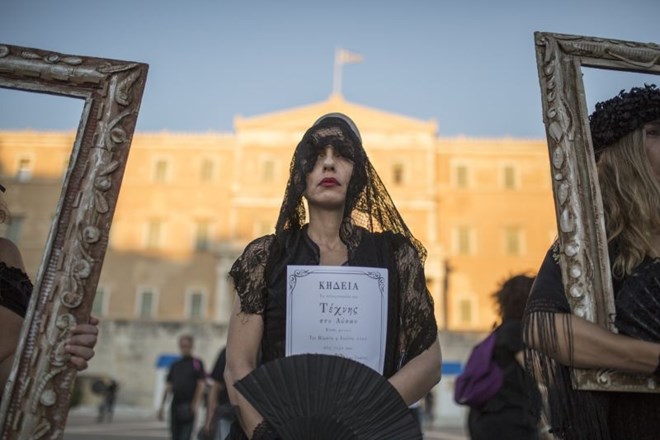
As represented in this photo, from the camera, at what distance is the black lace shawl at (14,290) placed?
86.7 inches

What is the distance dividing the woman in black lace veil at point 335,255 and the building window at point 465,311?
112 ft

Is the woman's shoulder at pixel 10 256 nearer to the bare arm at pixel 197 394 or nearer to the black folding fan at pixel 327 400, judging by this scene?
the black folding fan at pixel 327 400

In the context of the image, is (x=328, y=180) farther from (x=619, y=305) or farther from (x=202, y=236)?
(x=202, y=236)

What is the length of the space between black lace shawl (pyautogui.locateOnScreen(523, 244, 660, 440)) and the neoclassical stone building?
1291 inches

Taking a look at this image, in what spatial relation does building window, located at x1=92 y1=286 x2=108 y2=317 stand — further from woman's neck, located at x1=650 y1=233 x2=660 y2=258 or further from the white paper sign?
woman's neck, located at x1=650 y1=233 x2=660 y2=258

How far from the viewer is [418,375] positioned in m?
2.05

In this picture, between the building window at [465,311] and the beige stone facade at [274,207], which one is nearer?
the building window at [465,311]

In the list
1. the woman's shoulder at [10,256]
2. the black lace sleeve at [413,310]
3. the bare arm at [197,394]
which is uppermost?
the woman's shoulder at [10,256]

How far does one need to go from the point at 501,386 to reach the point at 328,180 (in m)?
2.05

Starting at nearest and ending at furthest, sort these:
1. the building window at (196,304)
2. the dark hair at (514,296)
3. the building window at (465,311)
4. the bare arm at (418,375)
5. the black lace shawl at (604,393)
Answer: the black lace shawl at (604,393) < the bare arm at (418,375) < the dark hair at (514,296) < the building window at (465,311) < the building window at (196,304)

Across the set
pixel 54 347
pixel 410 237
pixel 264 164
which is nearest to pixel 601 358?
pixel 410 237

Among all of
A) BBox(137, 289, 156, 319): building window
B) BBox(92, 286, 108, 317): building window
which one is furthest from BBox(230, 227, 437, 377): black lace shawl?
BBox(92, 286, 108, 317): building window

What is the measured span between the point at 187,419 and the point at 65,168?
18.6 ft

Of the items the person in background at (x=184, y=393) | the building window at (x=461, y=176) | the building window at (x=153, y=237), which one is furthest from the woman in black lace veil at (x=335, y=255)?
the building window at (x=153, y=237)
